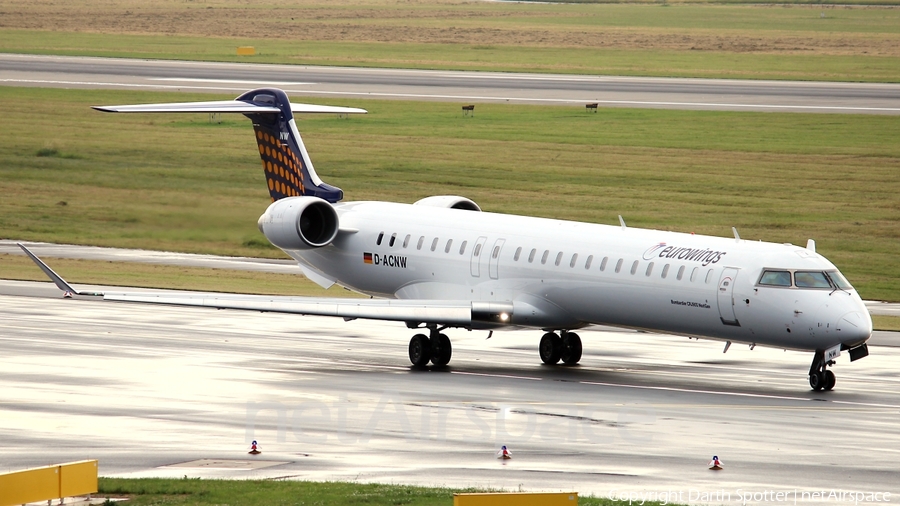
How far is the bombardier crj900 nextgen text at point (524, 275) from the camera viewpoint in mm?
26984

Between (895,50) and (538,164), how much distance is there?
179ft

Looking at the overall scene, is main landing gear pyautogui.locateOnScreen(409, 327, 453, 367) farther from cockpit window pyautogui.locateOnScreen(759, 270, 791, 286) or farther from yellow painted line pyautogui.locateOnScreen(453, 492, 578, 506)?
yellow painted line pyautogui.locateOnScreen(453, 492, 578, 506)

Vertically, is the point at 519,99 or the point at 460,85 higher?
the point at 460,85

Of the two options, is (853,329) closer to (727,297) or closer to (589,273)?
(727,297)

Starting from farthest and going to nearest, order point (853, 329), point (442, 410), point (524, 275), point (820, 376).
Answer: point (524, 275)
point (820, 376)
point (853, 329)
point (442, 410)

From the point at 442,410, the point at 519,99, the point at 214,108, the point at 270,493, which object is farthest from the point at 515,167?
the point at 270,493

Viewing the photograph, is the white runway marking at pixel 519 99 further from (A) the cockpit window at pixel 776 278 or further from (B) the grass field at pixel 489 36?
(A) the cockpit window at pixel 776 278

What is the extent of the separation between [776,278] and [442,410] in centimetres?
713

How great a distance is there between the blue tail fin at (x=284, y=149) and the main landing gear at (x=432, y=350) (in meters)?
7.23

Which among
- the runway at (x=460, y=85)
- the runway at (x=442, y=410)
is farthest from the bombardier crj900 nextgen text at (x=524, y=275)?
the runway at (x=460, y=85)

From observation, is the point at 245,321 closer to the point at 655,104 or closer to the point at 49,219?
the point at 49,219

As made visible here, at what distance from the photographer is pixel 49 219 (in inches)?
2200

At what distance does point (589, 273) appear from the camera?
29.5 meters

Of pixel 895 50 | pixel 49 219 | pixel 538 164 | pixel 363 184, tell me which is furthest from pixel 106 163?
pixel 895 50
